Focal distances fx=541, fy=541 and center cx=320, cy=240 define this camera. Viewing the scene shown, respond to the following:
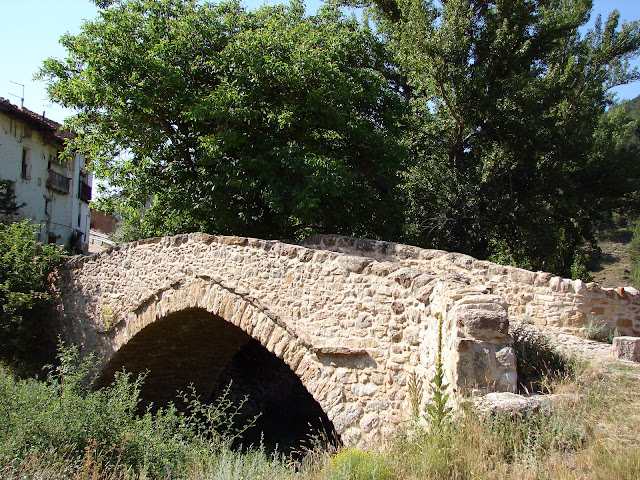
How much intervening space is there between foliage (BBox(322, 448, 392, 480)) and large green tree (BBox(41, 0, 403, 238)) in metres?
6.42

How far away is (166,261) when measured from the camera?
9273mm

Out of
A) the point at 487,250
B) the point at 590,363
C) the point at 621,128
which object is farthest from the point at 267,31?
the point at 621,128

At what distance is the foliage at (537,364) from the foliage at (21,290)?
10354 millimetres

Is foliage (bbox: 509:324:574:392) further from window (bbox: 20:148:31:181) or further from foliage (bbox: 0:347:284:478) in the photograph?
window (bbox: 20:148:31:181)

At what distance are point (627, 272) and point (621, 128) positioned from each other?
16.8 metres

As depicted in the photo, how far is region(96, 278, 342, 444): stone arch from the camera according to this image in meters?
6.74

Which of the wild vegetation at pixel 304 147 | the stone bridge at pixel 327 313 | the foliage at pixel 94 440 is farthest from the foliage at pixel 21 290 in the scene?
the foliage at pixel 94 440

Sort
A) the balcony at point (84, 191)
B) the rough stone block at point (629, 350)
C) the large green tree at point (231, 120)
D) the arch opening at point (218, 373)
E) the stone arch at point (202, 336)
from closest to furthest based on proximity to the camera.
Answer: the rough stone block at point (629, 350) → the stone arch at point (202, 336) → the arch opening at point (218, 373) → the large green tree at point (231, 120) → the balcony at point (84, 191)

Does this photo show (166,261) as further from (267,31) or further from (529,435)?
(529,435)

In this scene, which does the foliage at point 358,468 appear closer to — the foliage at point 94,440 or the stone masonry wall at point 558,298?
the foliage at point 94,440

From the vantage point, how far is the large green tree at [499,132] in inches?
537

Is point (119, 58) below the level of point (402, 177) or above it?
above

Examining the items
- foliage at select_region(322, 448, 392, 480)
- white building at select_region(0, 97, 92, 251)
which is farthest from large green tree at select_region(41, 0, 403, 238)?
foliage at select_region(322, 448, 392, 480)

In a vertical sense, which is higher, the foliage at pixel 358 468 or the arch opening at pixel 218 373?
the foliage at pixel 358 468
